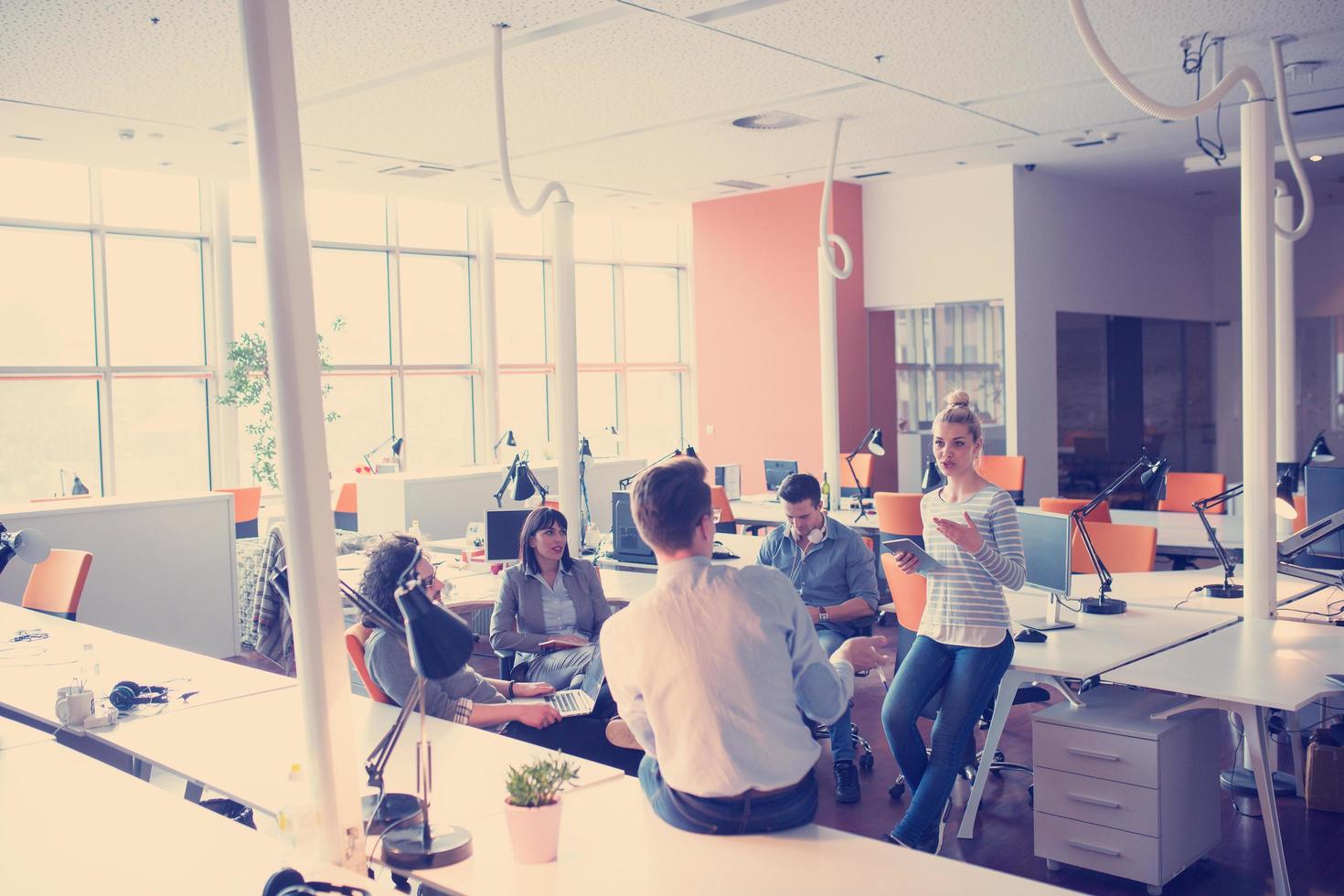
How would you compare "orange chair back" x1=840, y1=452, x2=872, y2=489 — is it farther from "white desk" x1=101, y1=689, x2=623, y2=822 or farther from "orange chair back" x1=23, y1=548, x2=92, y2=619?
"white desk" x1=101, y1=689, x2=623, y2=822

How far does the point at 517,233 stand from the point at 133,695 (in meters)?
9.82

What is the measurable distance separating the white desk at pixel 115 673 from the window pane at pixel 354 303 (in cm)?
693

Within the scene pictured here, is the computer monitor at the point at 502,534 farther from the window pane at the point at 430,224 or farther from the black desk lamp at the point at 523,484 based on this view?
the window pane at the point at 430,224

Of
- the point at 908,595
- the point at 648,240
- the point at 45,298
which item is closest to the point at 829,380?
the point at 908,595

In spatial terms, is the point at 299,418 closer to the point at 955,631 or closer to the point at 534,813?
the point at 534,813

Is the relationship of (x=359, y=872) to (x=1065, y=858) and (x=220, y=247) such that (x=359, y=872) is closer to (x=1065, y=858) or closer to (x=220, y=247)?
(x=1065, y=858)

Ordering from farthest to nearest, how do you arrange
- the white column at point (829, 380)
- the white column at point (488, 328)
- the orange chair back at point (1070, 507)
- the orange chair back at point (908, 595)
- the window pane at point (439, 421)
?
1. the white column at point (488, 328)
2. the window pane at point (439, 421)
3. the white column at point (829, 380)
4. the orange chair back at point (1070, 507)
5. the orange chair back at point (908, 595)

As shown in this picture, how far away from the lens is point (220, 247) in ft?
34.3

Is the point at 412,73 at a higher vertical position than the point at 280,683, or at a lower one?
higher

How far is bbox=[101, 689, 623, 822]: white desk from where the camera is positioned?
269cm

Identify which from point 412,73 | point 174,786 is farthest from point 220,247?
point 174,786

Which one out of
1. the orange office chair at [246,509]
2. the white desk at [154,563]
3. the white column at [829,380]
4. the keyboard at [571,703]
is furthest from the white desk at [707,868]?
the orange office chair at [246,509]

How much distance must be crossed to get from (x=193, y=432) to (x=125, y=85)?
4.99 meters

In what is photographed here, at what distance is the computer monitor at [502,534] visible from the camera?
5875 millimetres
